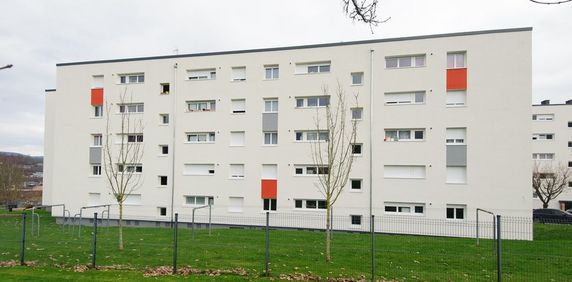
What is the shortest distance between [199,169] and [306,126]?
25.7 feet

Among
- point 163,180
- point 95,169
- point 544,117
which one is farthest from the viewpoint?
point 544,117

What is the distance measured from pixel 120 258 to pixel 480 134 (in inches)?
748

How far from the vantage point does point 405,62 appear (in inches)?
956

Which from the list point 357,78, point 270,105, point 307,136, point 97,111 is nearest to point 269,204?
point 307,136

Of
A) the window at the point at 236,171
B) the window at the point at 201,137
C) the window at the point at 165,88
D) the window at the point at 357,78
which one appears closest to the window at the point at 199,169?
the window at the point at 236,171

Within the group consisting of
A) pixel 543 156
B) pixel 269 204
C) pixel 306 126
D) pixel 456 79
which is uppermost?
pixel 456 79

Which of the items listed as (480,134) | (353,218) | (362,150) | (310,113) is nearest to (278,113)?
(310,113)

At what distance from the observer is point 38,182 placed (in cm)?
7831

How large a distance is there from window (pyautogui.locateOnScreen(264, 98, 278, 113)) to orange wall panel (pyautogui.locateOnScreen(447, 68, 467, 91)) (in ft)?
33.8

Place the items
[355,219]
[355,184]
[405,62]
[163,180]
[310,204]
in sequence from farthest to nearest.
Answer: [163,180]
[310,204]
[355,184]
[355,219]
[405,62]

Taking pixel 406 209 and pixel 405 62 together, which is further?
pixel 405 62

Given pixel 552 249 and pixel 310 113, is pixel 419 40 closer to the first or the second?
pixel 310 113

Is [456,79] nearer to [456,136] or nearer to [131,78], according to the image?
[456,136]

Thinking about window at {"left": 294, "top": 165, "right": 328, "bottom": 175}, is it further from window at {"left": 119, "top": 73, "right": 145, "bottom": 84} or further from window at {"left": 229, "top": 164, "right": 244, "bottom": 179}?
window at {"left": 119, "top": 73, "right": 145, "bottom": 84}
